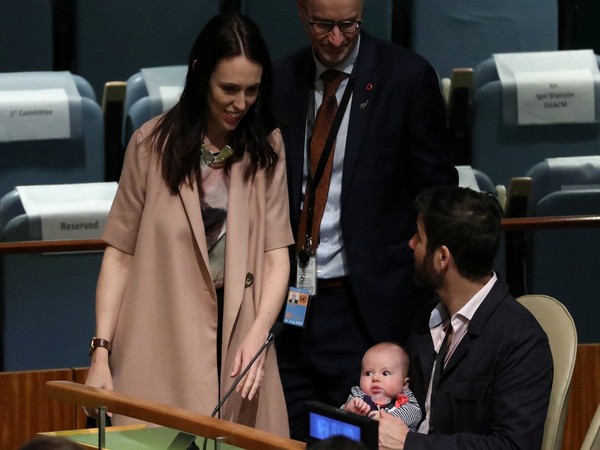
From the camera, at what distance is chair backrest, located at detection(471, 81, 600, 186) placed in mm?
3309

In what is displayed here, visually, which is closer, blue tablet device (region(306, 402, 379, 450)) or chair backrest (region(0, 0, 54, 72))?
blue tablet device (region(306, 402, 379, 450))

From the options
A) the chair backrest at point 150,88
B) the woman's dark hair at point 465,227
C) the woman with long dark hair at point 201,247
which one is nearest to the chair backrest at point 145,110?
the chair backrest at point 150,88

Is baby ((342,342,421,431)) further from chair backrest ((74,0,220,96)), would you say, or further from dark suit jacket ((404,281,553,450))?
chair backrest ((74,0,220,96))

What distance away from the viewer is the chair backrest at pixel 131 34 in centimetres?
344

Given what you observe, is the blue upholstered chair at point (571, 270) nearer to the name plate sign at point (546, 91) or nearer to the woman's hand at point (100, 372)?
the name plate sign at point (546, 91)

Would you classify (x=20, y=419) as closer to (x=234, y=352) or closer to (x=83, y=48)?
(x=234, y=352)

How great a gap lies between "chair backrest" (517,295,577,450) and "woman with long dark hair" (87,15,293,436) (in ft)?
1.34

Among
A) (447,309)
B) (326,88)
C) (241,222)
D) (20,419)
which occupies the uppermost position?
(326,88)

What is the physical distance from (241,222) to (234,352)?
0.65 feet

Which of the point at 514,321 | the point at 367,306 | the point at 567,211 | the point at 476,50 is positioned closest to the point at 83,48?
the point at 476,50

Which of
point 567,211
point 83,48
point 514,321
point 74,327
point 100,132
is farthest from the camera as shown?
point 83,48

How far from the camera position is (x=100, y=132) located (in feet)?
10.2

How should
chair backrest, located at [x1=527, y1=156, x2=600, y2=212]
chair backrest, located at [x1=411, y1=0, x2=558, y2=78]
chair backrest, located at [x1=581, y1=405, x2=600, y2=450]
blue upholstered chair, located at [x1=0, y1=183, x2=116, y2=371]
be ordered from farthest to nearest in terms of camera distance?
chair backrest, located at [x1=411, y1=0, x2=558, y2=78] → chair backrest, located at [x1=527, y1=156, x2=600, y2=212] → blue upholstered chair, located at [x1=0, y1=183, x2=116, y2=371] → chair backrest, located at [x1=581, y1=405, x2=600, y2=450]

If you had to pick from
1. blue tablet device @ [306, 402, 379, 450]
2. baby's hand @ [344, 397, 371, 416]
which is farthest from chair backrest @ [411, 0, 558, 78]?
blue tablet device @ [306, 402, 379, 450]
